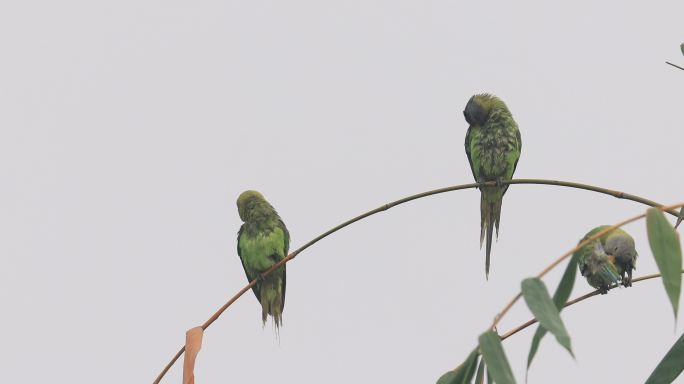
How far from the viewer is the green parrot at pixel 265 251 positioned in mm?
7113

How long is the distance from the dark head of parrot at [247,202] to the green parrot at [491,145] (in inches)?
64.8

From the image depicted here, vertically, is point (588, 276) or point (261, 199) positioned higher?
point (261, 199)

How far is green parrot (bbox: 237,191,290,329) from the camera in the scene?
7.11 m

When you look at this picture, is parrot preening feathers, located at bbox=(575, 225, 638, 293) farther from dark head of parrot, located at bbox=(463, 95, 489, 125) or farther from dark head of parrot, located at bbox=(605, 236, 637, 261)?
dark head of parrot, located at bbox=(463, 95, 489, 125)

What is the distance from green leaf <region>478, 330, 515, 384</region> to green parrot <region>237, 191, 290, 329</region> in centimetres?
398

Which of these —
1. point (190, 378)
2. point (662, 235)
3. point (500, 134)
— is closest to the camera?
point (662, 235)

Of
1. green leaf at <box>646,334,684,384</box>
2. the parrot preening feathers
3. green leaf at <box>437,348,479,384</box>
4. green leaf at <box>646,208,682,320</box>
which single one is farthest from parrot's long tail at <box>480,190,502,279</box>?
green leaf at <box>646,208,682,320</box>

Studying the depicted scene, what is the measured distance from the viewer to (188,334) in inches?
159

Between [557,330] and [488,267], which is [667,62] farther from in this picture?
[488,267]

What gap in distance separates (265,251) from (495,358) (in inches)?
163

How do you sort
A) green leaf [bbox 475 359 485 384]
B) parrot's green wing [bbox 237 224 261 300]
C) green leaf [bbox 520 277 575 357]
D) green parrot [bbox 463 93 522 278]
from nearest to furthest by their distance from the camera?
1. green leaf [bbox 520 277 575 357]
2. green leaf [bbox 475 359 485 384]
3. green parrot [bbox 463 93 522 278]
4. parrot's green wing [bbox 237 224 261 300]

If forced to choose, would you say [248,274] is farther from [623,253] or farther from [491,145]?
[623,253]

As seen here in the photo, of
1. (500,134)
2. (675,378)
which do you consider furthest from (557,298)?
(500,134)

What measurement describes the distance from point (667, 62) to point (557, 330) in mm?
1282
